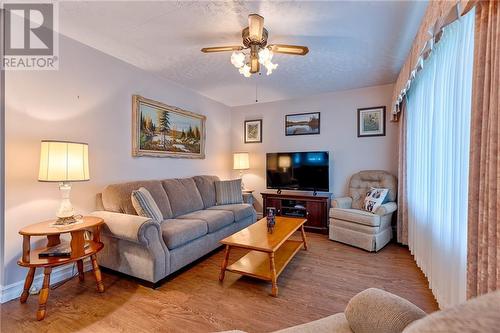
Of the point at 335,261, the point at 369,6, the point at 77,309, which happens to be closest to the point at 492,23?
the point at 369,6

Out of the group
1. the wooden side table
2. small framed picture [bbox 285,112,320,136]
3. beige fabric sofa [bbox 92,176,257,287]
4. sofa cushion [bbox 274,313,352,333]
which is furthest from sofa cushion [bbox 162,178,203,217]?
sofa cushion [bbox 274,313,352,333]

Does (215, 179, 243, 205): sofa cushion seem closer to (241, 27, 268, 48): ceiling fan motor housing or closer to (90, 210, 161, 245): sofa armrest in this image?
(90, 210, 161, 245): sofa armrest

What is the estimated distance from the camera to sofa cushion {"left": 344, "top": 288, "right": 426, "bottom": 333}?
2.95 feet

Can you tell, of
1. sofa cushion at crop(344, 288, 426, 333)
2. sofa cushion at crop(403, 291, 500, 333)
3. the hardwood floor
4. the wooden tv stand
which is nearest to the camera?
sofa cushion at crop(403, 291, 500, 333)

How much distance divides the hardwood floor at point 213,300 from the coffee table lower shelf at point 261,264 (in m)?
0.15

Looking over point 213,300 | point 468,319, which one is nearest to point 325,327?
point 468,319

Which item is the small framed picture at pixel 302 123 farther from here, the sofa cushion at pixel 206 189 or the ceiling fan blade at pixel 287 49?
the ceiling fan blade at pixel 287 49

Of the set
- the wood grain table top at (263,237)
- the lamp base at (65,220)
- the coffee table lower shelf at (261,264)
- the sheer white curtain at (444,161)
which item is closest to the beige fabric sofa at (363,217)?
the sheer white curtain at (444,161)

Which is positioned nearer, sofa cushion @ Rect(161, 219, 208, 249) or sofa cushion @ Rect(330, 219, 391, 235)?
sofa cushion @ Rect(161, 219, 208, 249)

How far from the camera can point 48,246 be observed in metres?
2.09

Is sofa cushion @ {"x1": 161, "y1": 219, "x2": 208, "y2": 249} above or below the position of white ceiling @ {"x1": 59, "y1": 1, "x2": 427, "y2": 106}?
below

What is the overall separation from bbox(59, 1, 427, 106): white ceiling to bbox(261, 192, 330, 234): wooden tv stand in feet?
6.61

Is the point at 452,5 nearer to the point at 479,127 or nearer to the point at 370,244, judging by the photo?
the point at 479,127

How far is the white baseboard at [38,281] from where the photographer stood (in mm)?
1957
